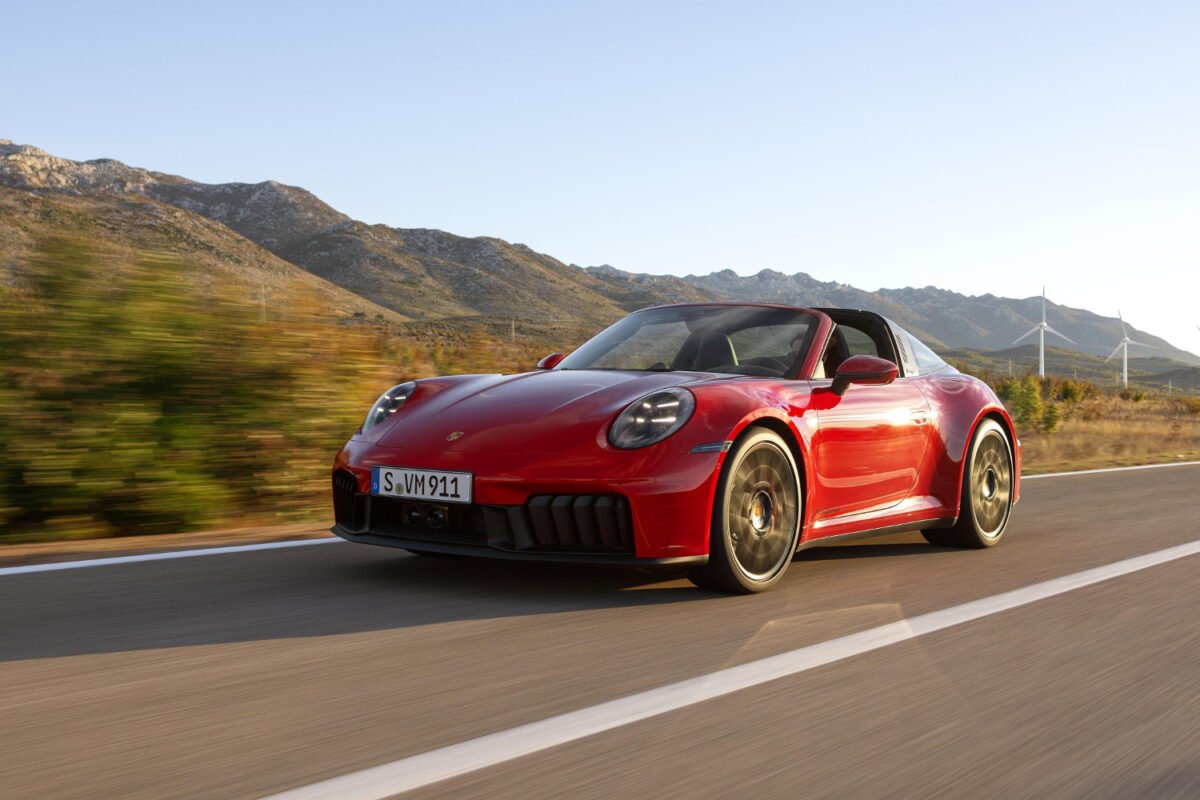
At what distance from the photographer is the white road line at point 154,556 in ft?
17.8

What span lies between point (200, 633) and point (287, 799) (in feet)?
5.95

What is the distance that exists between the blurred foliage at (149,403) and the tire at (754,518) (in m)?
3.53

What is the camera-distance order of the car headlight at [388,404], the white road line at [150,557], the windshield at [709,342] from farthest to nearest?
the windshield at [709,342], the car headlight at [388,404], the white road line at [150,557]

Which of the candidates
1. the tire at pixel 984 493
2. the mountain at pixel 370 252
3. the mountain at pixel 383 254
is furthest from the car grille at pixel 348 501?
the mountain at pixel 383 254

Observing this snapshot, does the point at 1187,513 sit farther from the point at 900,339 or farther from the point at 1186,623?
the point at 1186,623

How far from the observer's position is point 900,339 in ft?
22.4

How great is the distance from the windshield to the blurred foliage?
2334mm

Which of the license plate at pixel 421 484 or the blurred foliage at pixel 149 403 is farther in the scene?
the blurred foliage at pixel 149 403

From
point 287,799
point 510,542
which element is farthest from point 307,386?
point 287,799

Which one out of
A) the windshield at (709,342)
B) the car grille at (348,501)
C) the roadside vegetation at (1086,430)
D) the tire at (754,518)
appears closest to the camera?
the tire at (754,518)

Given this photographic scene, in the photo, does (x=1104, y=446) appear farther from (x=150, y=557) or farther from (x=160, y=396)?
(x=150, y=557)

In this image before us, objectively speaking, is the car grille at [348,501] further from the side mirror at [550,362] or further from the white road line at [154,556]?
the side mirror at [550,362]

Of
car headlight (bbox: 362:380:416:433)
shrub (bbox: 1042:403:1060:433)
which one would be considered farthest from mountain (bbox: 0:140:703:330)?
car headlight (bbox: 362:380:416:433)

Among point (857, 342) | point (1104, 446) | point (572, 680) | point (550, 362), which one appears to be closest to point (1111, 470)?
point (1104, 446)
